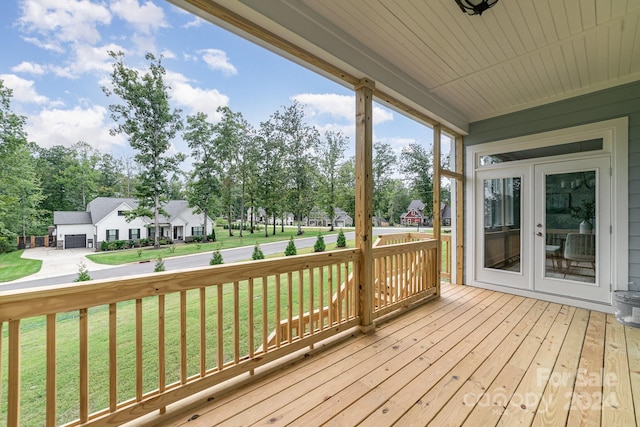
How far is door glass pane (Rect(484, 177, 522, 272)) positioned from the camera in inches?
155

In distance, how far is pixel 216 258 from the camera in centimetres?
189

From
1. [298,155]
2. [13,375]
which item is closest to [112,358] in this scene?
[13,375]

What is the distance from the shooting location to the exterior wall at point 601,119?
3.03m

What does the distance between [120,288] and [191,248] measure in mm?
435

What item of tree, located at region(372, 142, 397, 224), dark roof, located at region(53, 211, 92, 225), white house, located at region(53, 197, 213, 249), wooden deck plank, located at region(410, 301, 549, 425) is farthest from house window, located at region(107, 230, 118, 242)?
tree, located at region(372, 142, 397, 224)

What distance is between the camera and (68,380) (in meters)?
1.83

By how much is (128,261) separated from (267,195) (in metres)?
1.03

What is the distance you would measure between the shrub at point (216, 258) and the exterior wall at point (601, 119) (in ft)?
14.0

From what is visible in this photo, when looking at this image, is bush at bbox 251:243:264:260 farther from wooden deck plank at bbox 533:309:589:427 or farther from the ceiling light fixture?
the ceiling light fixture

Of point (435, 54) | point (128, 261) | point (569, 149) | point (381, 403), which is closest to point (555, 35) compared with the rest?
point (435, 54)

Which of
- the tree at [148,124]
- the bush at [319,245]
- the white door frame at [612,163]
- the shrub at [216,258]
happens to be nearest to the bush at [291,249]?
the bush at [319,245]

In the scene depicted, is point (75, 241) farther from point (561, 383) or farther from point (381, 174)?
point (561, 383)

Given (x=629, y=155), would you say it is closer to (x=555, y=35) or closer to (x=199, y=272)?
(x=555, y=35)

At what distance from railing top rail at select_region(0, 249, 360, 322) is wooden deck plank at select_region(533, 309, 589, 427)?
6.06ft
